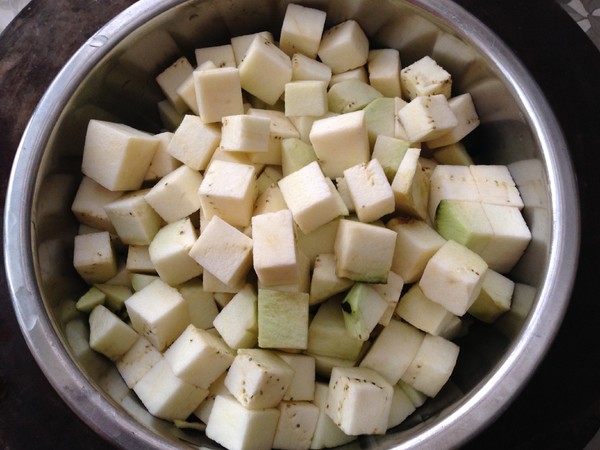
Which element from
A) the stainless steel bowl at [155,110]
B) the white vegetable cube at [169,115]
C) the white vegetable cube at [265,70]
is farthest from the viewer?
the white vegetable cube at [169,115]

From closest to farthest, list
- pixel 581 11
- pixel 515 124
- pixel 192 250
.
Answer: pixel 192 250 < pixel 515 124 < pixel 581 11

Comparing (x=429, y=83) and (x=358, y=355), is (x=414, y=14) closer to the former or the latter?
(x=429, y=83)

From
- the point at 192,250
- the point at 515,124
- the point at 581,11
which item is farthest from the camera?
the point at 581,11

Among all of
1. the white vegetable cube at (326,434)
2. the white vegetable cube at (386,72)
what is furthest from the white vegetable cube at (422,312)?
Answer: the white vegetable cube at (386,72)

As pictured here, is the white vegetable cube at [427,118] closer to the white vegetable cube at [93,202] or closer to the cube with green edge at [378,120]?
the cube with green edge at [378,120]

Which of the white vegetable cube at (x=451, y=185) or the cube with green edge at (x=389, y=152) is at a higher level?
the cube with green edge at (x=389, y=152)

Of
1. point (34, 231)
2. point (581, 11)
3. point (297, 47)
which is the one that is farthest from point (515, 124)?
point (34, 231)

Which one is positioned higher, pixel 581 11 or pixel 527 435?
pixel 581 11
